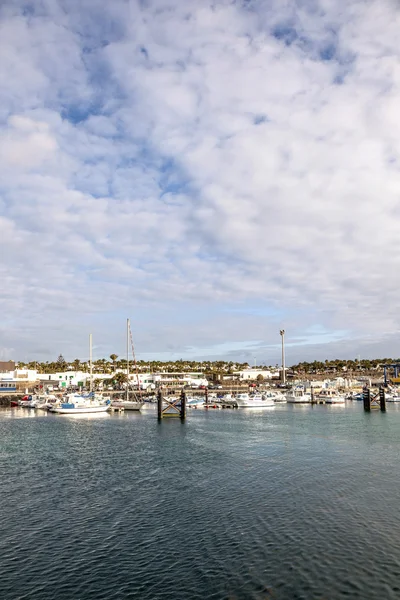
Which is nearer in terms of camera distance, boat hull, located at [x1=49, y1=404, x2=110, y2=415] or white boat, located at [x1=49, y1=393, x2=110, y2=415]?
boat hull, located at [x1=49, y1=404, x2=110, y2=415]

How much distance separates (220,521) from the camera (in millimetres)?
31703

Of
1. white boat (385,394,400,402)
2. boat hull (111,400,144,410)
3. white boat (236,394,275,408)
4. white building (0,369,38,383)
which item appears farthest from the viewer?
white building (0,369,38,383)

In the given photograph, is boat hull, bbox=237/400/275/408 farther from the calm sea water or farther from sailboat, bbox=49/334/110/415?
the calm sea water

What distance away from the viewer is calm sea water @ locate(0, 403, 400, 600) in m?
22.6

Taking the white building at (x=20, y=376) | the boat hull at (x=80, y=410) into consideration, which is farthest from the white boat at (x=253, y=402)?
the white building at (x=20, y=376)

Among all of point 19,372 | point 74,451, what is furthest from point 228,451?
point 19,372

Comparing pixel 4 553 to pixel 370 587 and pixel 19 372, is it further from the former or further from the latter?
pixel 19 372

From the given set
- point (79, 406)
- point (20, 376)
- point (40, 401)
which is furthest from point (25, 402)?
point (20, 376)

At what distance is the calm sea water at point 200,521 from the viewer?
22.6 m

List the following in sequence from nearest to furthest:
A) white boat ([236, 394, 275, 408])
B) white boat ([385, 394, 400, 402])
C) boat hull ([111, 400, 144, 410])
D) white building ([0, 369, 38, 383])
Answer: boat hull ([111, 400, 144, 410]), white boat ([236, 394, 275, 408]), white boat ([385, 394, 400, 402]), white building ([0, 369, 38, 383])

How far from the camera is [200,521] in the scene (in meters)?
31.8

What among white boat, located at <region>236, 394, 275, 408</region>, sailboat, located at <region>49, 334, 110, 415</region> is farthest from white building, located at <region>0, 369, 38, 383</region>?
white boat, located at <region>236, 394, 275, 408</region>

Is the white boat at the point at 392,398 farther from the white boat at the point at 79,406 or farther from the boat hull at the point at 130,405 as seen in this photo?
the white boat at the point at 79,406

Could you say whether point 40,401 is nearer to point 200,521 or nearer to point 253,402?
point 253,402
